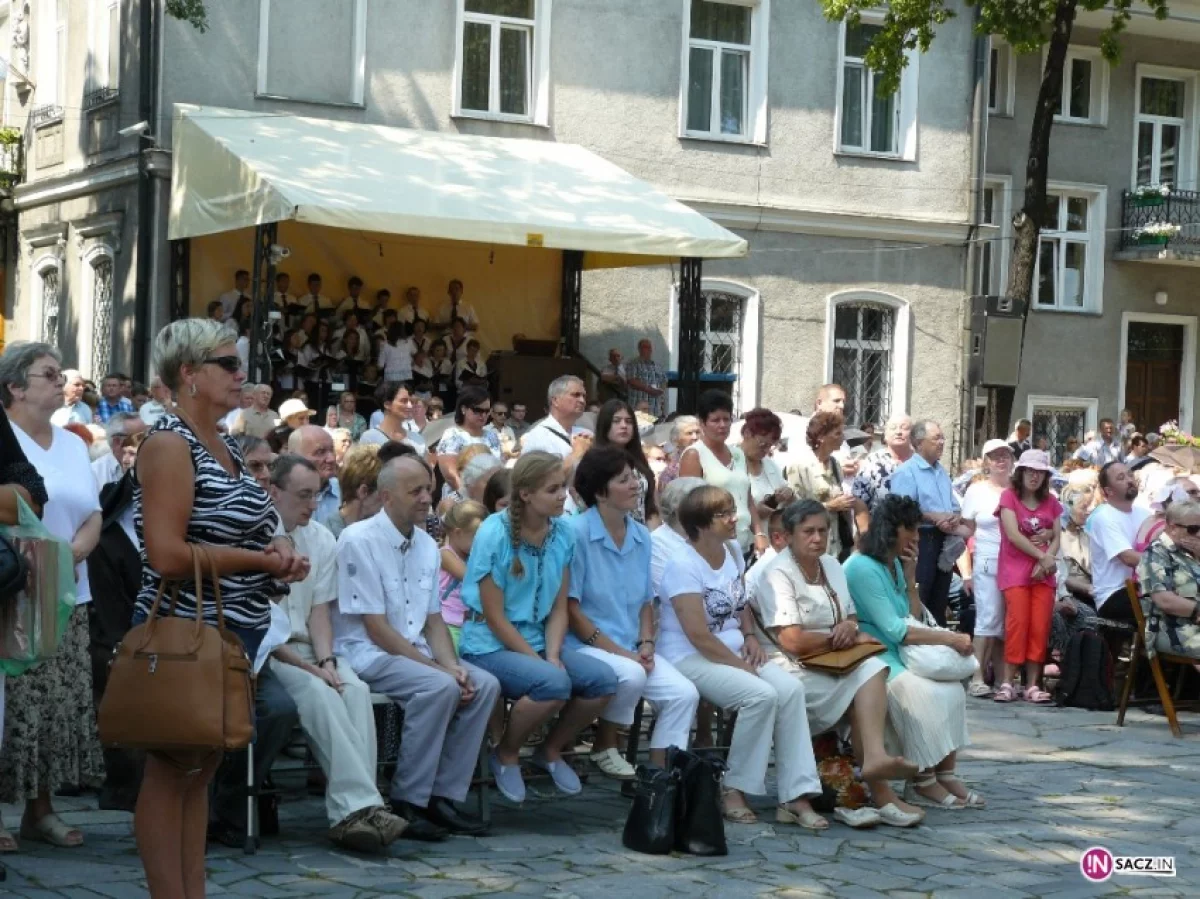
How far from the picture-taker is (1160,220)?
30.2 metres

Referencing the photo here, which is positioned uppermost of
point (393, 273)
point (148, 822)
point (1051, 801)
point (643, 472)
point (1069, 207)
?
point (1069, 207)

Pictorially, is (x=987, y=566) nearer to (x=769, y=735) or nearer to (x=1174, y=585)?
(x=1174, y=585)

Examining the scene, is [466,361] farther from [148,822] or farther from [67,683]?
[148,822]

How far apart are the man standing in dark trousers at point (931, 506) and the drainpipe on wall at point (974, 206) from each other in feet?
40.1

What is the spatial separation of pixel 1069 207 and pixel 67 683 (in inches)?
999

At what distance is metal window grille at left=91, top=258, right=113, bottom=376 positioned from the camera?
2231cm

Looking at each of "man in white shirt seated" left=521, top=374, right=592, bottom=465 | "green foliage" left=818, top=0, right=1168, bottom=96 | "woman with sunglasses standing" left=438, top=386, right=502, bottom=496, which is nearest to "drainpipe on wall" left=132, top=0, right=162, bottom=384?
"green foliage" left=818, top=0, right=1168, bottom=96

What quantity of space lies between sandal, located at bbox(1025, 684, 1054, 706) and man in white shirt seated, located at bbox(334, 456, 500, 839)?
5.94 m

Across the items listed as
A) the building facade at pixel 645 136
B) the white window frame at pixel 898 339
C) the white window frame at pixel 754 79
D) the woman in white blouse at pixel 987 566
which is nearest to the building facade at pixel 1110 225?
the white window frame at pixel 898 339

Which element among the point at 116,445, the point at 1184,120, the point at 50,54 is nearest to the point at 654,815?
the point at 116,445

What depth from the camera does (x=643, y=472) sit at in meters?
10.7

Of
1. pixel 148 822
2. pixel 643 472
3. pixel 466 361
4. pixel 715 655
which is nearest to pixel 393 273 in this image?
pixel 466 361

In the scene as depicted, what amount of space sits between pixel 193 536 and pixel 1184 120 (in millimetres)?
28467

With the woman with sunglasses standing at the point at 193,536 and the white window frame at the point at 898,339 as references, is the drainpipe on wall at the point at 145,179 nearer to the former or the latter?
the white window frame at the point at 898,339
